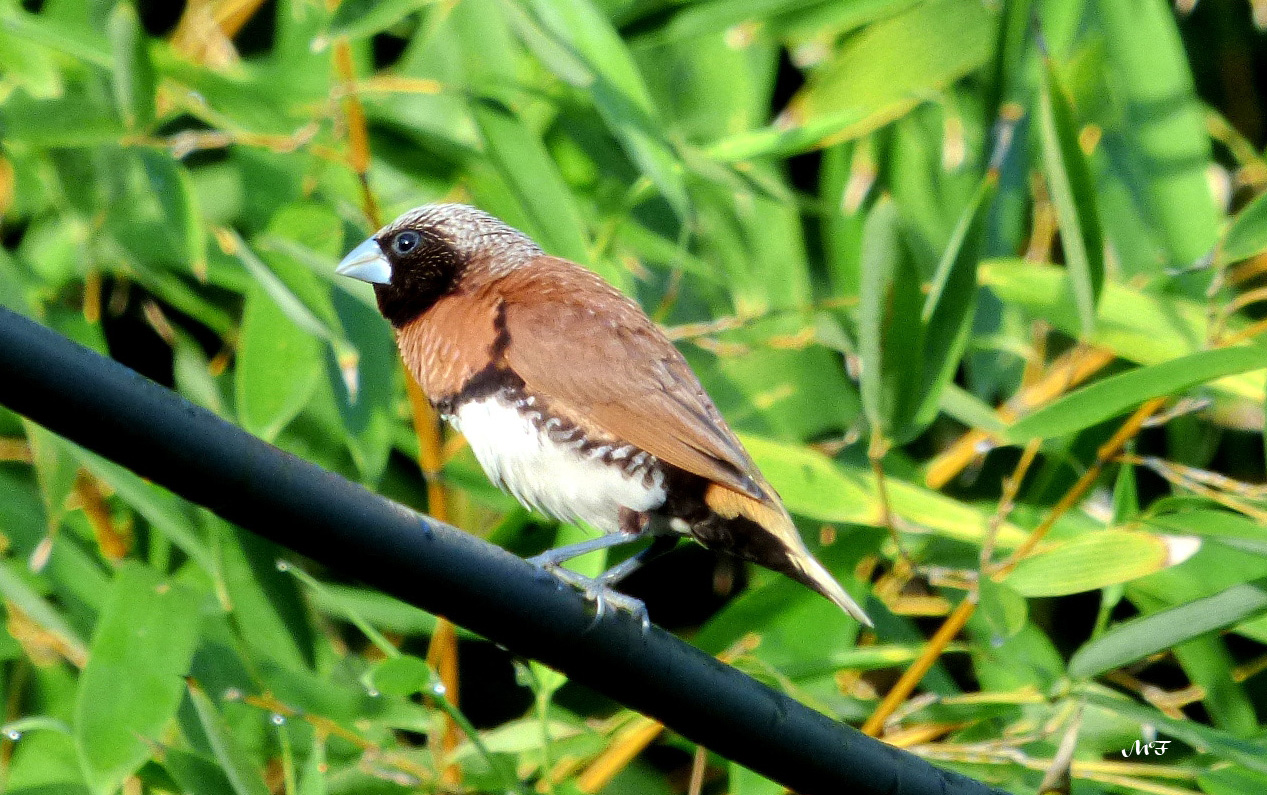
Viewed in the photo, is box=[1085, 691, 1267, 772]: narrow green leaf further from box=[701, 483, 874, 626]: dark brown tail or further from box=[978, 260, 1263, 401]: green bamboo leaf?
box=[978, 260, 1263, 401]: green bamboo leaf

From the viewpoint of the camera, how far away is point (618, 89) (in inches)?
114

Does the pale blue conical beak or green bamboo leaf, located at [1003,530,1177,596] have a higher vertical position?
the pale blue conical beak

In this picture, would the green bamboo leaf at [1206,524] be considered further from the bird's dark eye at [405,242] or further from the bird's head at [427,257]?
the bird's dark eye at [405,242]

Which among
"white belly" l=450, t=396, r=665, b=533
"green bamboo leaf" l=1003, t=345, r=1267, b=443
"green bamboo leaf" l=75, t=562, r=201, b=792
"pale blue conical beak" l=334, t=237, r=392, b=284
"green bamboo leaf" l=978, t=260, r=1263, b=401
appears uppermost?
"green bamboo leaf" l=978, t=260, r=1263, b=401

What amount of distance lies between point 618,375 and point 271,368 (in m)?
0.85

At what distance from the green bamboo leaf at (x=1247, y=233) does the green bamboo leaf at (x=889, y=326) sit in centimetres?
62

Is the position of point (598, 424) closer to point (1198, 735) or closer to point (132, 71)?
point (1198, 735)

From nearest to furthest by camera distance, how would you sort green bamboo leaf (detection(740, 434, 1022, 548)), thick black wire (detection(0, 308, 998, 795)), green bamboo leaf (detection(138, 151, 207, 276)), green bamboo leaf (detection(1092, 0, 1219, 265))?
1. thick black wire (detection(0, 308, 998, 795))
2. green bamboo leaf (detection(740, 434, 1022, 548))
3. green bamboo leaf (detection(138, 151, 207, 276))
4. green bamboo leaf (detection(1092, 0, 1219, 265))

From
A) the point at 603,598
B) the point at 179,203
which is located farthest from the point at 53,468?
the point at 603,598

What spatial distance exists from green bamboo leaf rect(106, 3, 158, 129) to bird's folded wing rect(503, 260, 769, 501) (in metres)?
0.89

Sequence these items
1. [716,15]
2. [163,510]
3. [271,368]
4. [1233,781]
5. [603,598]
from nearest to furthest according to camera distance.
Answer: [603,598], [1233,781], [271,368], [163,510], [716,15]

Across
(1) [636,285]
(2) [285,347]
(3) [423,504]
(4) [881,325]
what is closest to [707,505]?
(4) [881,325]

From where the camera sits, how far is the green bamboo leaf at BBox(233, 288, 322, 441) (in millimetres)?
2857

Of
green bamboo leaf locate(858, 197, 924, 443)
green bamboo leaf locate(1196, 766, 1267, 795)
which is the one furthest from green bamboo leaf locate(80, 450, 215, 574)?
green bamboo leaf locate(1196, 766, 1267, 795)
